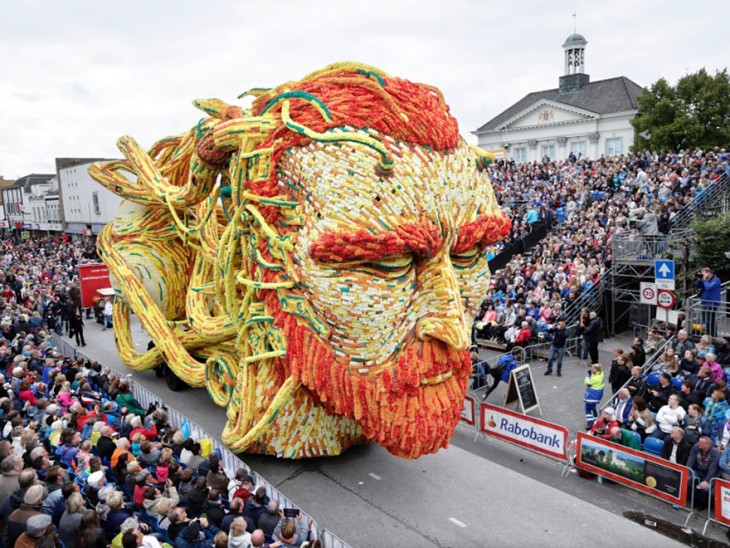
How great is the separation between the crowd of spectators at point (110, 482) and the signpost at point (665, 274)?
935 centimetres

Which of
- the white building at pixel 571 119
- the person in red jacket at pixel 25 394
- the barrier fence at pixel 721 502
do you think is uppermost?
the white building at pixel 571 119

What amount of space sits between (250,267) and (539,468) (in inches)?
212

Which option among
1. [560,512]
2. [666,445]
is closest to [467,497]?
[560,512]

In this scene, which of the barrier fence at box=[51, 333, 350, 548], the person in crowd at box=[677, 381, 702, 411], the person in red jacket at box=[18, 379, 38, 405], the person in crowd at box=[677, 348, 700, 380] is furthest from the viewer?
the person in crowd at box=[677, 348, 700, 380]

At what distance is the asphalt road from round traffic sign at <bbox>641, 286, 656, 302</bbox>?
214 inches

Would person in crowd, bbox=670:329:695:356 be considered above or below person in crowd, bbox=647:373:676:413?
above

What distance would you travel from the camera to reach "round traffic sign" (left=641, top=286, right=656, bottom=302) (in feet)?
40.9

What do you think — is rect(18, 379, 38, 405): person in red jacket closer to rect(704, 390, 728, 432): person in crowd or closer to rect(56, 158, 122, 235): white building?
rect(704, 390, 728, 432): person in crowd

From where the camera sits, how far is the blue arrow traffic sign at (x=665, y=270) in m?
12.0

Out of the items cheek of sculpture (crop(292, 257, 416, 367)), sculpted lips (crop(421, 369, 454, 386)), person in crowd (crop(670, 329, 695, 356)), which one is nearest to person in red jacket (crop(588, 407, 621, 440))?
person in crowd (crop(670, 329, 695, 356))

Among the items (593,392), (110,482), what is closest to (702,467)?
(593,392)

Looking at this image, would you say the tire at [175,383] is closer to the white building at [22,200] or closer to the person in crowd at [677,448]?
the person in crowd at [677,448]

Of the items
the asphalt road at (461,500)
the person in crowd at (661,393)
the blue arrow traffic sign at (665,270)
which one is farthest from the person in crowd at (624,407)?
the blue arrow traffic sign at (665,270)

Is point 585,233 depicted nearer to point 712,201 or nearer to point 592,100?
point 712,201
